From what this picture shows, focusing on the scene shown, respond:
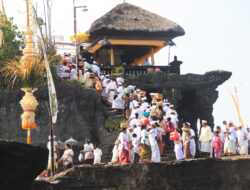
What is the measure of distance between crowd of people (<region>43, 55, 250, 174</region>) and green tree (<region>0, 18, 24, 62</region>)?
1.83 metres

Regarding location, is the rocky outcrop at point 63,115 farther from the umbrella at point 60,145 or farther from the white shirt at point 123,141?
the white shirt at point 123,141

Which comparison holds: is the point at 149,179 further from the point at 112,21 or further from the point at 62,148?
the point at 112,21

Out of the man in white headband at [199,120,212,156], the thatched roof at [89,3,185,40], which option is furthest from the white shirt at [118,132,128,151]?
the thatched roof at [89,3,185,40]

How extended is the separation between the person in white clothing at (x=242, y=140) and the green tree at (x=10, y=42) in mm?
8479

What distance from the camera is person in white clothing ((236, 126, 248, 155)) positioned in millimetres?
17734

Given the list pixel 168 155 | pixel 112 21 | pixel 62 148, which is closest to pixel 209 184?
pixel 168 155

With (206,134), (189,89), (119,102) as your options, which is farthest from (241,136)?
(189,89)

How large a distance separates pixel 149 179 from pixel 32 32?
8.23 m

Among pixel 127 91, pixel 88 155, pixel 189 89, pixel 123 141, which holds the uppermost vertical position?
pixel 189 89

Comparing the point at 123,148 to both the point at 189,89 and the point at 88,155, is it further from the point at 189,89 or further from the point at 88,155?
the point at 189,89

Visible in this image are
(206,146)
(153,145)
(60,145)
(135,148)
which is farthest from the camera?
(206,146)

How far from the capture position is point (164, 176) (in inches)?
326

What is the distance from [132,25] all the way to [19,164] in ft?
73.7

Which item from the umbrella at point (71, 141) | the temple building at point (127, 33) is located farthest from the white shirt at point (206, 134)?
the temple building at point (127, 33)
